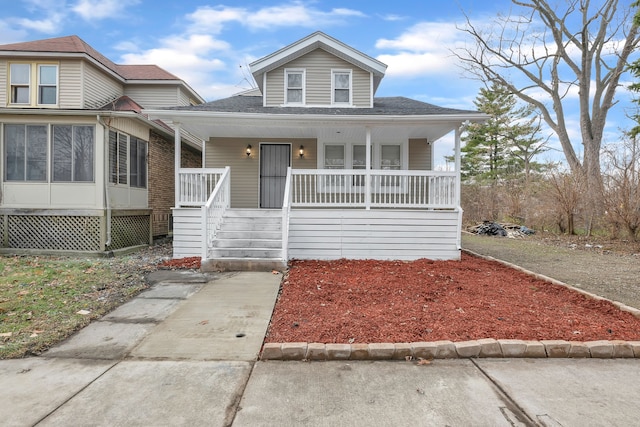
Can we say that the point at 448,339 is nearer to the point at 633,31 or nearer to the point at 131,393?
the point at 131,393

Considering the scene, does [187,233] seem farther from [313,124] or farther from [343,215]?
[313,124]

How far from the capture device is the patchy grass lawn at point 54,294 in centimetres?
367

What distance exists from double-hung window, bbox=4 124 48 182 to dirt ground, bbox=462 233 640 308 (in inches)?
473

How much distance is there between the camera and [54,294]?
524 cm

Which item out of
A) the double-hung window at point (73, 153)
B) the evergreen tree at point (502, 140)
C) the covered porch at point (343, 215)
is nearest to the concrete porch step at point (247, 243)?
the covered porch at point (343, 215)

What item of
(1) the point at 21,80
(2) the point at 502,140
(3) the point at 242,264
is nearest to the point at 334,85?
(3) the point at 242,264

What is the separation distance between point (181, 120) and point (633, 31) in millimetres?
21615

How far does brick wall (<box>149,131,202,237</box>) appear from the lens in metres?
12.0

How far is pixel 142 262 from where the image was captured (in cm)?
804

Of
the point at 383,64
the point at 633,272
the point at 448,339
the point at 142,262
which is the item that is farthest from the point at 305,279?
the point at 383,64

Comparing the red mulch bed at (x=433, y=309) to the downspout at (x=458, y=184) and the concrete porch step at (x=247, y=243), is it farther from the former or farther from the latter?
the downspout at (x=458, y=184)

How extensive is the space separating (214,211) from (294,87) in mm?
4913

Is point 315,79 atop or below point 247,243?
atop

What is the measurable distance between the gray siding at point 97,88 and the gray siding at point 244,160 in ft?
13.4
